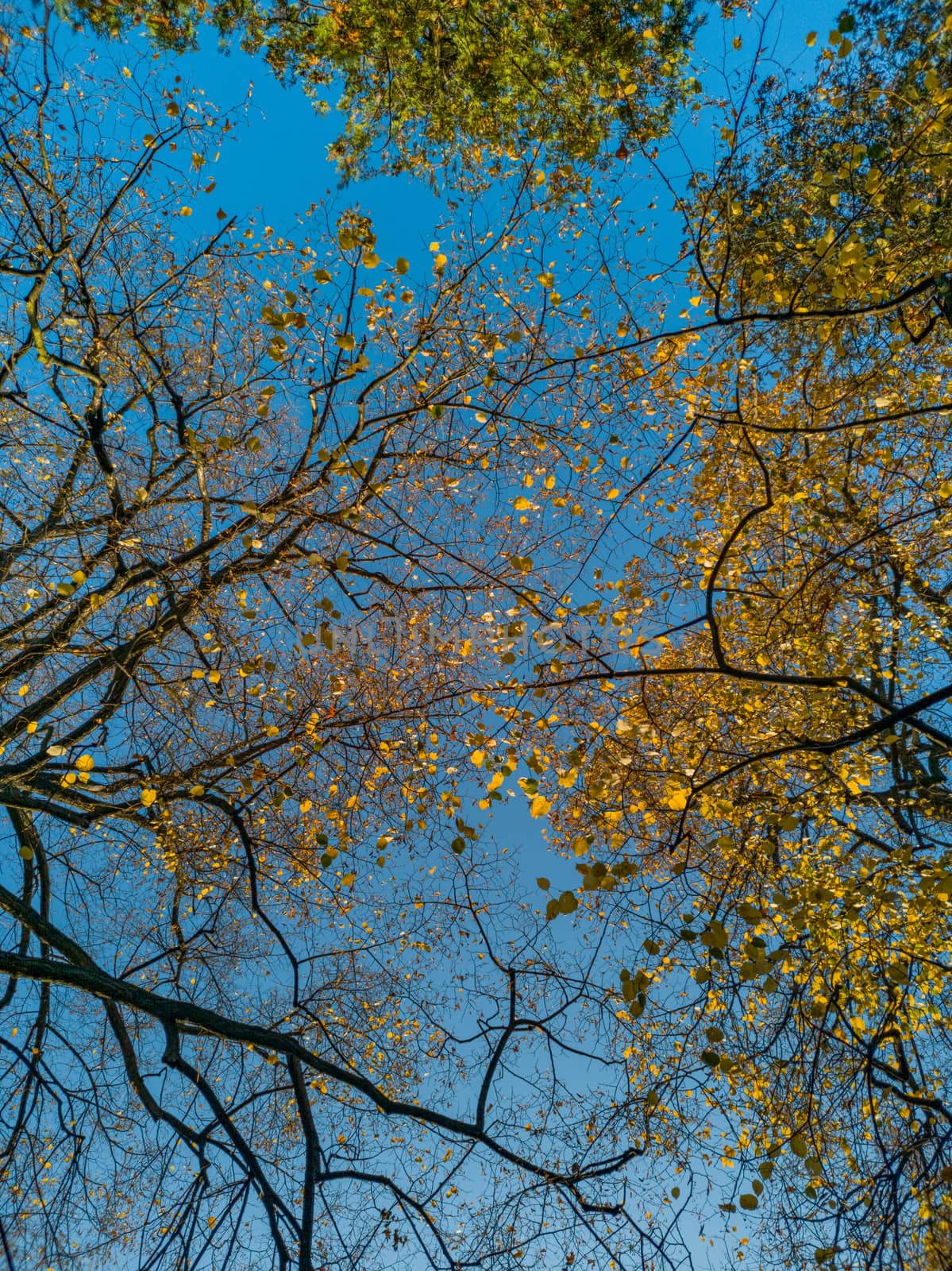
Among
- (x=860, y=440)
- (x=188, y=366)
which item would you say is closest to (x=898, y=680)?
(x=860, y=440)

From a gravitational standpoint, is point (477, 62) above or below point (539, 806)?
above

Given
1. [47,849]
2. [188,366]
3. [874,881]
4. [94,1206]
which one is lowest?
[94,1206]

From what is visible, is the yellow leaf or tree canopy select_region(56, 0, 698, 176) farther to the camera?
tree canopy select_region(56, 0, 698, 176)

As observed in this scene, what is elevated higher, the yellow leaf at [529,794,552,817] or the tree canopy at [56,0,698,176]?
the tree canopy at [56,0,698,176]

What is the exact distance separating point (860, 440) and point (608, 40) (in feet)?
17.6

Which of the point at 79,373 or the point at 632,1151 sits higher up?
the point at 79,373

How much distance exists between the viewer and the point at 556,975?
4379mm

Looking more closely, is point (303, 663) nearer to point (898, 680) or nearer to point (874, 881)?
point (874, 881)

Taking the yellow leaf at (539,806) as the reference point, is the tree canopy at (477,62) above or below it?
above

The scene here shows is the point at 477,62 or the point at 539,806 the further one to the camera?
the point at 477,62

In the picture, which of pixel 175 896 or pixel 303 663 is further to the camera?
pixel 175 896

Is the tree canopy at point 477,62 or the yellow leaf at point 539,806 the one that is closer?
the yellow leaf at point 539,806

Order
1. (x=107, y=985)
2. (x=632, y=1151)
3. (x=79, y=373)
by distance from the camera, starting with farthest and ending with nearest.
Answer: (x=79, y=373)
(x=107, y=985)
(x=632, y=1151)

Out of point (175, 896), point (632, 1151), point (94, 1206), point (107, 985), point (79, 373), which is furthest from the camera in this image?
point (175, 896)
